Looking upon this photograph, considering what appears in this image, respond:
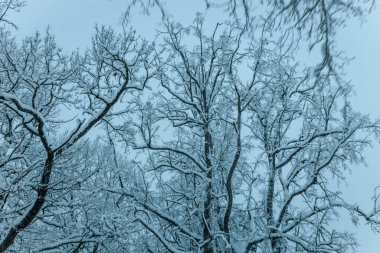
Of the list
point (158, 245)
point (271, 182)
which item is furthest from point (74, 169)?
point (271, 182)

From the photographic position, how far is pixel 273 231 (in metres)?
11.6

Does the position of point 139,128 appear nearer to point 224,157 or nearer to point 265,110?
point 224,157

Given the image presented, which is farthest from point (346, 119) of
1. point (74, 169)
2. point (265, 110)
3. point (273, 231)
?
point (74, 169)

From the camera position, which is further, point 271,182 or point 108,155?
point 108,155

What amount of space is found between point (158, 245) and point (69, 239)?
366 cm

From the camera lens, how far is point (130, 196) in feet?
42.0

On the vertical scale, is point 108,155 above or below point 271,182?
above

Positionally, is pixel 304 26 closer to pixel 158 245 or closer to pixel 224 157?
pixel 224 157

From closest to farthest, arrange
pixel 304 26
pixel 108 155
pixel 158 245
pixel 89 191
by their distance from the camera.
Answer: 1. pixel 304 26
2. pixel 89 191
3. pixel 158 245
4. pixel 108 155

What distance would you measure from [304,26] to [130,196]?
1041 centimetres

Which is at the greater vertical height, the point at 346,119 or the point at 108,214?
the point at 346,119

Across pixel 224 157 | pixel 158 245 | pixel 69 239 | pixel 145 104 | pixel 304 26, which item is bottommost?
pixel 304 26

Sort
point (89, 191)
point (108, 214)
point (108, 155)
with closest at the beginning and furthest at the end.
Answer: point (108, 214)
point (89, 191)
point (108, 155)

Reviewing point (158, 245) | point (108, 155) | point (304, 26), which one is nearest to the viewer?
point (304, 26)
